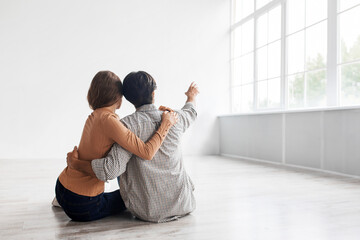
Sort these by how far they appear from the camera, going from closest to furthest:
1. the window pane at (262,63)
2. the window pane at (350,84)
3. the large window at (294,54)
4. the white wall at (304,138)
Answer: the white wall at (304,138), the window pane at (350,84), the large window at (294,54), the window pane at (262,63)

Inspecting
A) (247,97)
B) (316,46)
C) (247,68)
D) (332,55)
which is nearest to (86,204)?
(332,55)

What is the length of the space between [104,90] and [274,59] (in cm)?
350

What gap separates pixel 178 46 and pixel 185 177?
411 centimetres

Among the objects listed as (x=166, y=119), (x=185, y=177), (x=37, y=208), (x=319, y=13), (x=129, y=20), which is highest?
(x=129, y=20)

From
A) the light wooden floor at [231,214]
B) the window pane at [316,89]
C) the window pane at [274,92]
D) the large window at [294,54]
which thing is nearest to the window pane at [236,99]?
the large window at [294,54]

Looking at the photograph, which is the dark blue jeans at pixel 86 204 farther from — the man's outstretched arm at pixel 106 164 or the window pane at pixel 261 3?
the window pane at pixel 261 3

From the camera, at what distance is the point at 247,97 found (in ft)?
17.4

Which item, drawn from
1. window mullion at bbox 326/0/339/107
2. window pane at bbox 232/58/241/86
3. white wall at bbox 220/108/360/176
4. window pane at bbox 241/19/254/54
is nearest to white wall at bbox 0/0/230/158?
window pane at bbox 232/58/241/86

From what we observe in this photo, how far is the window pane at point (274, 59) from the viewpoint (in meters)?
4.48

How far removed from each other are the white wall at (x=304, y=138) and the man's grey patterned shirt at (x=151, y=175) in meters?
2.17

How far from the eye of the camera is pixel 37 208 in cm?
200

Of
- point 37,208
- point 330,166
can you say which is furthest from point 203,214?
point 330,166

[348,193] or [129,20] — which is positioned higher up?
[129,20]

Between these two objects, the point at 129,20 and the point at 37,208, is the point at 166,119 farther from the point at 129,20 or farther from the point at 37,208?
the point at 129,20
